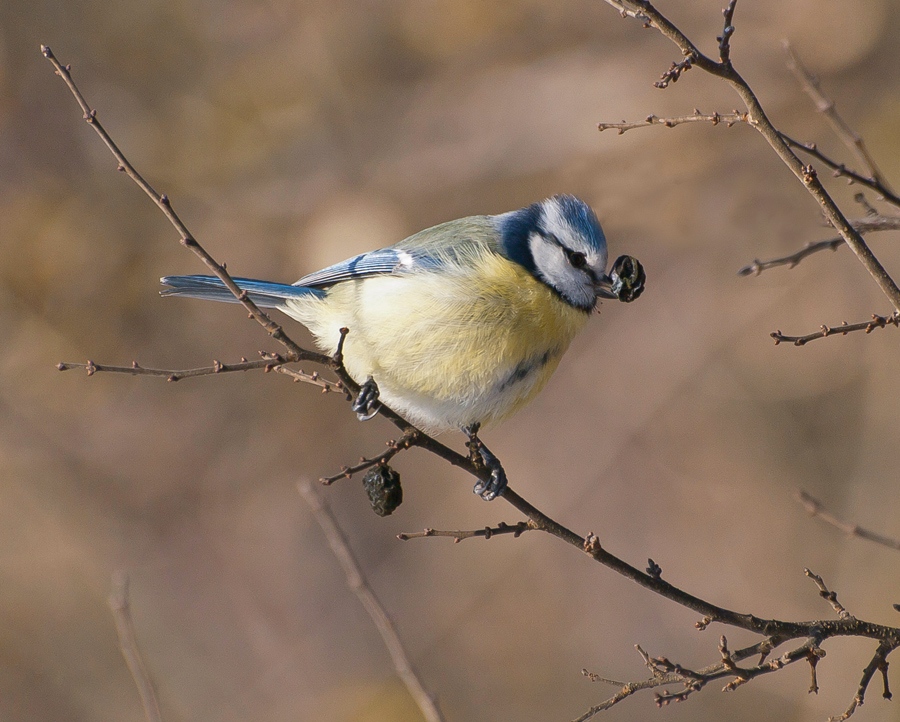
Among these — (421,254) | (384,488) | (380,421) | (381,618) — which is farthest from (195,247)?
(380,421)

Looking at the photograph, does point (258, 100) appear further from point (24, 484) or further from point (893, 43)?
point (893, 43)

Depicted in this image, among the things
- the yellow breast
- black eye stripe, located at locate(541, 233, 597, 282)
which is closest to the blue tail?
the yellow breast

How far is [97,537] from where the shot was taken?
6.49 metres

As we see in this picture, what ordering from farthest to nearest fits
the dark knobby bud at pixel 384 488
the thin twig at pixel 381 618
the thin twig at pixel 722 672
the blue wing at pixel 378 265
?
the blue wing at pixel 378 265 → the dark knobby bud at pixel 384 488 → the thin twig at pixel 381 618 → the thin twig at pixel 722 672

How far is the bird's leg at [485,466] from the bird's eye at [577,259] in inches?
28.0

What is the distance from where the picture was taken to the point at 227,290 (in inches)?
139

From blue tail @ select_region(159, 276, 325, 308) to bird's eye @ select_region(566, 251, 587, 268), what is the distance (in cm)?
105

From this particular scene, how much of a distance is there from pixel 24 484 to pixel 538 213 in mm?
4732

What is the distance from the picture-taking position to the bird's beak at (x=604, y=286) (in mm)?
3283

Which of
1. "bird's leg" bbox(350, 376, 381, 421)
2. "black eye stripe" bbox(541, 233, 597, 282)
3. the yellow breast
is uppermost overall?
"black eye stripe" bbox(541, 233, 597, 282)

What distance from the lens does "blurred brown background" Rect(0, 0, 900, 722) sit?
6.38 m

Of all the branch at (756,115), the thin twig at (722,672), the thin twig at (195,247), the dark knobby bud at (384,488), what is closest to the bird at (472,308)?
the dark knobby bud at (384,488)

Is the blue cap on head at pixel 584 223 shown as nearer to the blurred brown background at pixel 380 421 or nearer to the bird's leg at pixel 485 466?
the bird's leg at pixel 485 466

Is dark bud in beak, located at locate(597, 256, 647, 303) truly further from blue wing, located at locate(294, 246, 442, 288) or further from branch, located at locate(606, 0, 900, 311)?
branch, located at locate(606, 0, 900, 311)
